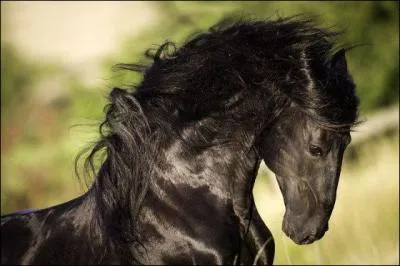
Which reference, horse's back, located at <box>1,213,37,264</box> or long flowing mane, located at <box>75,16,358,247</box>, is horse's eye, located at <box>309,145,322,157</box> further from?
horse's back, located at <box>1,213,37,264</box>

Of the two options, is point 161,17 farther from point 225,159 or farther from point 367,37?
point 225,159

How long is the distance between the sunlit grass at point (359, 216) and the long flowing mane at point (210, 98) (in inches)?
144

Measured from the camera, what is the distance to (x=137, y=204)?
12.9ft

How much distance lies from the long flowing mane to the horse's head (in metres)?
0.04

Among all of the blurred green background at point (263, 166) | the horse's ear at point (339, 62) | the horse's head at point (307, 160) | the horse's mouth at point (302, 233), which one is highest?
the horse's ear at point (339, 62)

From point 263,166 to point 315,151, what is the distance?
601 cm

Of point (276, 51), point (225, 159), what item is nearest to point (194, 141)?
point (225, 159)

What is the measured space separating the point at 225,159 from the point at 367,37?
1147 centimetres

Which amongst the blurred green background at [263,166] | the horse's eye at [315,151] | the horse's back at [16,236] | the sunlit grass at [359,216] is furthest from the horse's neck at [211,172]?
the sunlit grass at [359,216]

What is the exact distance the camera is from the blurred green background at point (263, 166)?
8992 mm

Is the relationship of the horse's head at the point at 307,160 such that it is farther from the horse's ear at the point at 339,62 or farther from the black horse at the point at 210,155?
the horse's ear at the point at 339,62

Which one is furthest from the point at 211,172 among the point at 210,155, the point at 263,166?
the point at 263,166

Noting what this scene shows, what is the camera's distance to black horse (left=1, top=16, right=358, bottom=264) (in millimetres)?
A: 3850

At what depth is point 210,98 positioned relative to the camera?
4.18 meters
